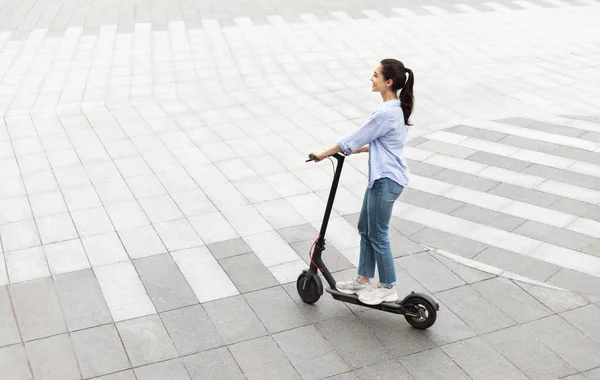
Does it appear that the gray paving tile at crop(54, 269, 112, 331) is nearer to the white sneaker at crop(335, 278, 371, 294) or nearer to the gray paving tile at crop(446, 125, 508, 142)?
the white sneaker at crop(335, 278, 371, 294)

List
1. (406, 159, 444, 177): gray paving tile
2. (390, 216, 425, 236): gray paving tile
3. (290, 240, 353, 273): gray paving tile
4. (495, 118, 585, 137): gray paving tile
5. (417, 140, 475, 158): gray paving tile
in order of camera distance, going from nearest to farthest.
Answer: (290, 240, 353, 273): gray paving tile → (390, 216, 425, 236): gray paving tile → (406, 159, 444, 177): gray paving tile → (417, 140, 475, 158): gray paving tile → (495, 118, 585, 137): gray paving tile

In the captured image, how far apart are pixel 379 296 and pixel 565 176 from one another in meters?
4.01

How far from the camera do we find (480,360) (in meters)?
5.46

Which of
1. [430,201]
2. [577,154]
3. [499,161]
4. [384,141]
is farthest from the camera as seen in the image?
[577,154]

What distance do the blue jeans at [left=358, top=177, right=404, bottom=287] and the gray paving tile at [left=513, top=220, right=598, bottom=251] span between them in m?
2.19

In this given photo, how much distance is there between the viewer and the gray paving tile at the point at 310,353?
5352mm

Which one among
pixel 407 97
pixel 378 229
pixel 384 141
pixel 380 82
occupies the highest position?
pixel 380 82

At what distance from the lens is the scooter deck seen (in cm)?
576

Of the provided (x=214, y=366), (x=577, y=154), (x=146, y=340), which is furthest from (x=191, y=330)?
(x=577, y=154)

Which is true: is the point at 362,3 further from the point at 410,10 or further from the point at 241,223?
the point at 241,223

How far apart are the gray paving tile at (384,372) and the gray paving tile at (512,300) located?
1237mm

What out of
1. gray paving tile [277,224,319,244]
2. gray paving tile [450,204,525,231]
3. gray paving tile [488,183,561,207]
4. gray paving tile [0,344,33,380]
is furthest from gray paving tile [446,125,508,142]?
gray paving tile [0,344,33,380]

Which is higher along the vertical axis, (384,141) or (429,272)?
(384,141)

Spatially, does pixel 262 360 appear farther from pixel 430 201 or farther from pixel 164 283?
pixel 430 201
